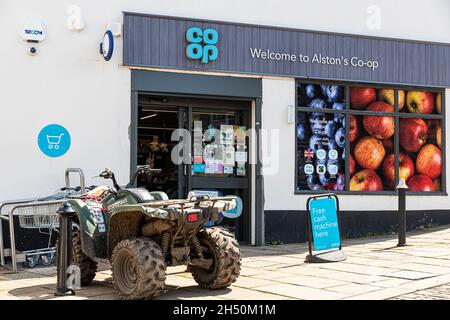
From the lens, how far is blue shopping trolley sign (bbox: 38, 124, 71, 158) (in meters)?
9.88

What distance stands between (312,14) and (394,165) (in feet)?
10.9

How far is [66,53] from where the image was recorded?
10.1m

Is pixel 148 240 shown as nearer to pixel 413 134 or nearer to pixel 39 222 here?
pixel 39 222

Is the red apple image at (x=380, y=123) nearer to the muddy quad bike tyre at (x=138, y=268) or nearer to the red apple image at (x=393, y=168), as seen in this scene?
the red apple image at (x=393, y=168)

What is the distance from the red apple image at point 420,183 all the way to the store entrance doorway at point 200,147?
3433 millimetres

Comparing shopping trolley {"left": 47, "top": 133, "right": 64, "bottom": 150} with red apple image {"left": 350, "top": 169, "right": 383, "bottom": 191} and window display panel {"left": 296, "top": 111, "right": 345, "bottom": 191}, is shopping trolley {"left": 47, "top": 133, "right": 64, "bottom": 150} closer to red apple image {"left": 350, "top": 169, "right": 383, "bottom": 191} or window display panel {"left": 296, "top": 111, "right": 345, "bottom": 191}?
window display panel {"left": 296, "top": 111, "right": 345, "bottom": 191}

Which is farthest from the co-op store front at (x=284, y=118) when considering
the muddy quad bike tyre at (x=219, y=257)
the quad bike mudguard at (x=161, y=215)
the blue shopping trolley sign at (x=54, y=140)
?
the muddy quad bike tyre at (x=219, y=257)

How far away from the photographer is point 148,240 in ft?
20.9

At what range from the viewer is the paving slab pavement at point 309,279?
21.7 ft

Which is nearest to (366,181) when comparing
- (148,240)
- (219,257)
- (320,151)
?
(320,151)

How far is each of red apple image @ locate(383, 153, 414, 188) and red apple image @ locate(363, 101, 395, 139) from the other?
0.45 meters

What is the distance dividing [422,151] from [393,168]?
78 centimetres

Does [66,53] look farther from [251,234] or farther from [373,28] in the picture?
[373,28]

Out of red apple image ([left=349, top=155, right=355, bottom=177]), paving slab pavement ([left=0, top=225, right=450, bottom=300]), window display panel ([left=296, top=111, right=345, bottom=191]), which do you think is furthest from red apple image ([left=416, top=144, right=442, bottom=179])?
paving slab pavement ([left=0, top=225, right=450, bottom=300])
